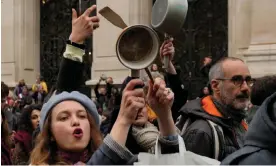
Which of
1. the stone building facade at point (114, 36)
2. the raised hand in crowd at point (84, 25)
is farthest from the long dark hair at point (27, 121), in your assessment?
the stone building facade at point (114, 36)

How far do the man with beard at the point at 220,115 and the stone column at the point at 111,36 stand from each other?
14.3 meters

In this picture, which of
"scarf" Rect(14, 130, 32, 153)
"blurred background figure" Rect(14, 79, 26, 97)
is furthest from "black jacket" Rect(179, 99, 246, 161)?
"blurred background figure" Rect(14, 79, 26, 97)

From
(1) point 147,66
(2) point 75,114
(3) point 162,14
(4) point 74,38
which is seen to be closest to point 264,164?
(1) point 147,66

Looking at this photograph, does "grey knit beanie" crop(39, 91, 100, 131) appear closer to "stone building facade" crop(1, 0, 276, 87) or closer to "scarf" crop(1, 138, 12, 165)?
"scarf" crop(1, 138, 12, 165)

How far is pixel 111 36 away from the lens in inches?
758

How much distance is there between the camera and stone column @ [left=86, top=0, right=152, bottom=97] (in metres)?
19.0

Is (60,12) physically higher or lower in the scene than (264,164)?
higher

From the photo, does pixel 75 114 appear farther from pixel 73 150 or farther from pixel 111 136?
pixel 111 136

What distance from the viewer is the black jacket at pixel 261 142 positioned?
2.10 m

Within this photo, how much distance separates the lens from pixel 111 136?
2719 millimetres

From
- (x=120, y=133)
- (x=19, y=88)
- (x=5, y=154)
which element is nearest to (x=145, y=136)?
(x=120, y=133)

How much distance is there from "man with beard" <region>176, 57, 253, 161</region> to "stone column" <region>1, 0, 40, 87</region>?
58.4 feet

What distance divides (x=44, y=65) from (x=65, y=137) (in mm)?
19482

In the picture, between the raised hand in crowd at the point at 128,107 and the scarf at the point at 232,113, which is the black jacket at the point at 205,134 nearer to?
the scarf at the point at 232,113
